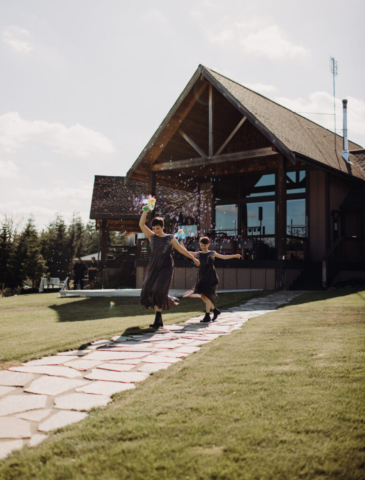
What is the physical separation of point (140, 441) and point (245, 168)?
17.1 meters

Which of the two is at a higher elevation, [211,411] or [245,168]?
[245,168]

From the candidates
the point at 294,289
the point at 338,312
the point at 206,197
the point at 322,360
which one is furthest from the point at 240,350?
the point at 206,197

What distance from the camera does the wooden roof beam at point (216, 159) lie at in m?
15.2

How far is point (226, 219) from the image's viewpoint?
63.7ft

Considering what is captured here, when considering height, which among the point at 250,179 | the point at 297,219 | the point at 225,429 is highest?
the point at 250,179

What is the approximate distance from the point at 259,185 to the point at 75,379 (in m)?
15.8

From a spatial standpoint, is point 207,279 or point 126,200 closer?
point 207,279

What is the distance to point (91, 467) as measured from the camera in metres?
2.20

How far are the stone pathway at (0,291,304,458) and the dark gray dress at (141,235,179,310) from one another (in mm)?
558

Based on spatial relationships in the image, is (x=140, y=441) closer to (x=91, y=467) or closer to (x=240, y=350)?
(x=91, y=467)

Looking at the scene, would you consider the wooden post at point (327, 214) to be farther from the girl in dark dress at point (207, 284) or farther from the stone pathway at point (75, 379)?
the stone pathway at point (75, 379)

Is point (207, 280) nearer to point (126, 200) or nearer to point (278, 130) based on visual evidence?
point (278, 130)

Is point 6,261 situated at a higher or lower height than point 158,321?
higher

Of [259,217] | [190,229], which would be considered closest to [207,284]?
[259,217]
